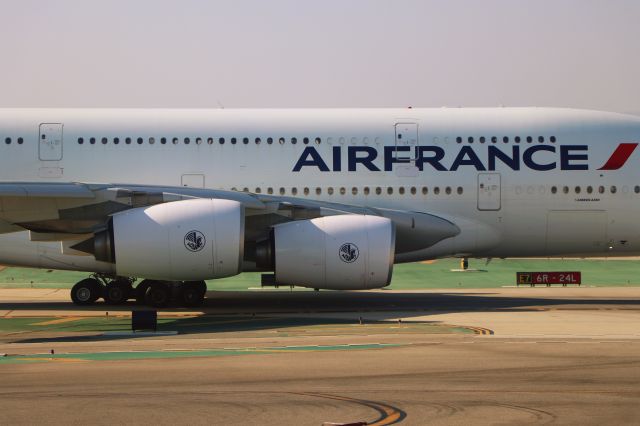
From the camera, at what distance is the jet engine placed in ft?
73.0

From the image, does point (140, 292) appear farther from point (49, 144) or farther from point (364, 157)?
point (364, 157)

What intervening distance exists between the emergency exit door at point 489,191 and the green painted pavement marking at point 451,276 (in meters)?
7.30

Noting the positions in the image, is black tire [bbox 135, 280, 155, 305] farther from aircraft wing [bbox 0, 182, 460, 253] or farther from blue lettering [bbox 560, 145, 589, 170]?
blue lettering [bbox 560, 145, 589, 170]

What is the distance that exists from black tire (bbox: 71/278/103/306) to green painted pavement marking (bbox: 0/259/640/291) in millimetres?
6389

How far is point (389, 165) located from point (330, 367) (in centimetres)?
1231

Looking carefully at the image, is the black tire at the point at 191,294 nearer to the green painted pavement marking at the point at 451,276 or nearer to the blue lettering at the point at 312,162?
the blue lettering at the point at 312,162

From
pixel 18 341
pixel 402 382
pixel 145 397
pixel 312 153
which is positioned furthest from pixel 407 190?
pixel 145 397

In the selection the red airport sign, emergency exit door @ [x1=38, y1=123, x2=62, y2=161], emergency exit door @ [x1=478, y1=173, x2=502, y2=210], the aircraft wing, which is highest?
emergency exit door @ [x1=38, y1=123, x2=62, y2=161]

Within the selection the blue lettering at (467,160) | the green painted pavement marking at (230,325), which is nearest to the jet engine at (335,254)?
the green painted pavement marking at (230,325)

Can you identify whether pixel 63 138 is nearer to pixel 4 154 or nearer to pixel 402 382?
pixel 4 154

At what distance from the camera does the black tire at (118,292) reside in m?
25.5

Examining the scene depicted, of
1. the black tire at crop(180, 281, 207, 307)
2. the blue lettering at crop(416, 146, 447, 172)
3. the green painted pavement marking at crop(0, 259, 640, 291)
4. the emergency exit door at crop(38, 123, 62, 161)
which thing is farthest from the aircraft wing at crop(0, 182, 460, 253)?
the green painted pavement marking at crop(0, 259, 640, 291)

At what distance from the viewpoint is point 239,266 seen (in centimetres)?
2212

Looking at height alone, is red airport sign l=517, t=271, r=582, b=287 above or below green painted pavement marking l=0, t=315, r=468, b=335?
above
